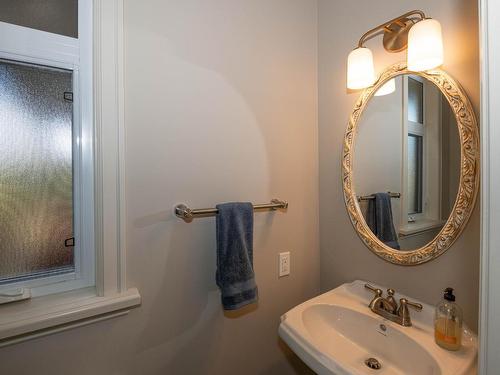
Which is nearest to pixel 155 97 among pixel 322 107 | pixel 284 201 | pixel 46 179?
pixel 46 179

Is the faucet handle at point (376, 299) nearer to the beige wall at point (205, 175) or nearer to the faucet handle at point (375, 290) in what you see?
the faucet handle at point (375, 290)

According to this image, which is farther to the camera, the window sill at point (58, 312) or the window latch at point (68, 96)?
the window latch at point (68, 96)

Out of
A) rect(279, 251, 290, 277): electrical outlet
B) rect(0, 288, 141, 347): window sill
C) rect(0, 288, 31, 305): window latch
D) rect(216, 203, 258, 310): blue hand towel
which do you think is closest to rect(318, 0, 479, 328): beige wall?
rect(279, 251, 290, 277): electrical outlet

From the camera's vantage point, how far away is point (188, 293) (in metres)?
1.03

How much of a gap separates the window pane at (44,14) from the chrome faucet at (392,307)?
59.7 inches

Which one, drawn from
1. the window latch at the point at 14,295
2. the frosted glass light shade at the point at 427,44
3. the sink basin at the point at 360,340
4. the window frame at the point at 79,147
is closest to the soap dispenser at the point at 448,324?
the sink basin at the point at 360,340

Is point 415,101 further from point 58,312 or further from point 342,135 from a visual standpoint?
point 58,312

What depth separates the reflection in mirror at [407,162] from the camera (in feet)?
3.01

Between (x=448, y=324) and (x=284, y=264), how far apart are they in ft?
2.15

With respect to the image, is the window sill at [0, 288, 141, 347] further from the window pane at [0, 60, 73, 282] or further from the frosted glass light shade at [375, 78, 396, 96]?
the frosted glass light shade at [375, 78, 396, 96]

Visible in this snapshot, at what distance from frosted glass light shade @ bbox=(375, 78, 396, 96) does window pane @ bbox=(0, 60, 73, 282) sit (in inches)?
47.8

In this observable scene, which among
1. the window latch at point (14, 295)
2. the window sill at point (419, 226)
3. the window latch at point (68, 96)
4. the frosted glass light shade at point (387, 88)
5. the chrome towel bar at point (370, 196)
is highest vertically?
the frosted glass light shade at point (387, 88)

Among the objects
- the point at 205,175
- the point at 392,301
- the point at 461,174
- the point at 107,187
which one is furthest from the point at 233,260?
the point at 461,174

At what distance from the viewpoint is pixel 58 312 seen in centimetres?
79
